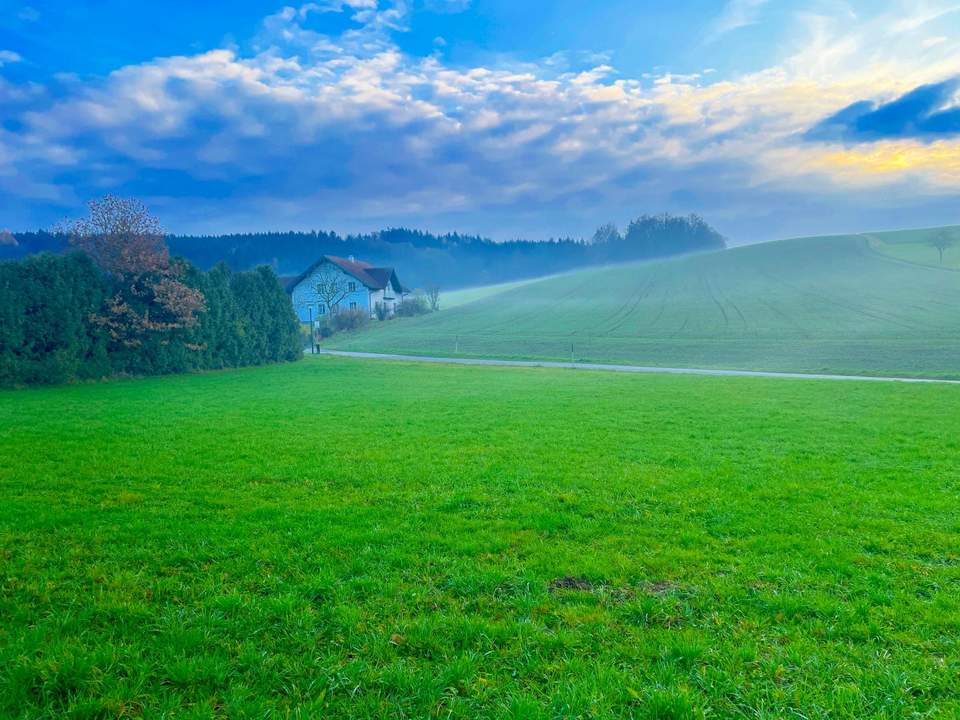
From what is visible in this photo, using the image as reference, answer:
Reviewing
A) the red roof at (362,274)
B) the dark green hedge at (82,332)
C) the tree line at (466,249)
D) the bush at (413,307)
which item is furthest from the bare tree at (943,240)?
the dark green hedge at (82,332)

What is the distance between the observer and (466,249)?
135125 millimetres

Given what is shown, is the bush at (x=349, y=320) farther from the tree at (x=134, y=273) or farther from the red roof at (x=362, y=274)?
the tree at (x=134, y=273)

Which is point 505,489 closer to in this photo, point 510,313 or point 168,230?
point 168,230

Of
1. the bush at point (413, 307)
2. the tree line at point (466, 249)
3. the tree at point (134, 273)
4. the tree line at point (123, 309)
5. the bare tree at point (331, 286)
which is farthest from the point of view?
the tree line at point (466, 249)

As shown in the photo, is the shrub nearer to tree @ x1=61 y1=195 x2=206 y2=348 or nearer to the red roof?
the red roof

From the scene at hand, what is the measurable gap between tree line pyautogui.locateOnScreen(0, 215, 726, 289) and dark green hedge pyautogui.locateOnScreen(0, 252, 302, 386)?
70088 millimetres

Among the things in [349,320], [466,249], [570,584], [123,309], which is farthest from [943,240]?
[570,584]

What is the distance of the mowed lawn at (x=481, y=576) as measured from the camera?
320cm

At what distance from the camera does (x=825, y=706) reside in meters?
3.04

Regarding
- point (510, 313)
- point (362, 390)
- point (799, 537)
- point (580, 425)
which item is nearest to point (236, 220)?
point (510, 313)

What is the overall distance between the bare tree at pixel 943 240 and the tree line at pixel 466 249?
47420mm

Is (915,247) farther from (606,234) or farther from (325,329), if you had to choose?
(325,329)

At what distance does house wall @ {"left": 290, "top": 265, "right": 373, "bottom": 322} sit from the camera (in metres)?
65.9

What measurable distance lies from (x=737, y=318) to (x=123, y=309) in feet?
152
